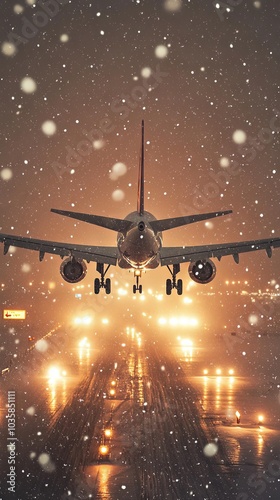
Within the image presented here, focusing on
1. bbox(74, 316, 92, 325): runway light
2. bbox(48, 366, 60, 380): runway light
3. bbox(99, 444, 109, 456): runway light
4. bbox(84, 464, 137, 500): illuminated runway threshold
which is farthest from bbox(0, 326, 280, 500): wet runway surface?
bbox(74, 316, 92, 325): runway light

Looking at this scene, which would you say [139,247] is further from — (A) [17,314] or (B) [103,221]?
(A) [17,314]

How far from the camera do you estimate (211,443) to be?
50750 mm

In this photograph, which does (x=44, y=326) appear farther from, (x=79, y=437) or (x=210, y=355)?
(x=79, y=437)

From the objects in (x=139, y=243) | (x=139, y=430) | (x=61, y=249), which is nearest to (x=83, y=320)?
(x=139, y=430)

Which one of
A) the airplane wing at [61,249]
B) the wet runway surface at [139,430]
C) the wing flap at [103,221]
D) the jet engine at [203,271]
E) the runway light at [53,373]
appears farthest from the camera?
the runway light at [53,373]

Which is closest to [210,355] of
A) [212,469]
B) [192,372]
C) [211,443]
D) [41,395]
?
[192,372]

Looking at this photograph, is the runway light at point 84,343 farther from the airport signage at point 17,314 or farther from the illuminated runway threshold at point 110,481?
the illuminated runway threshold at point 110,481

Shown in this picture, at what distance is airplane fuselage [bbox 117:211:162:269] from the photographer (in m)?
46.1

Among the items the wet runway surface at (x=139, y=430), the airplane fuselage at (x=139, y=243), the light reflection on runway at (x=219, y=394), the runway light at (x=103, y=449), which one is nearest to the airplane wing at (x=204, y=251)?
the airplane fuselage at (x=139, y=243)

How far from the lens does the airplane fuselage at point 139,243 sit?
46125 mm

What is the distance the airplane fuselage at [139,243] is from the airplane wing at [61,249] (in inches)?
195

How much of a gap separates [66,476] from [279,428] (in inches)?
859

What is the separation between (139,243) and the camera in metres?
46.4

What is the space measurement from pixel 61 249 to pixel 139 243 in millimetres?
10591
